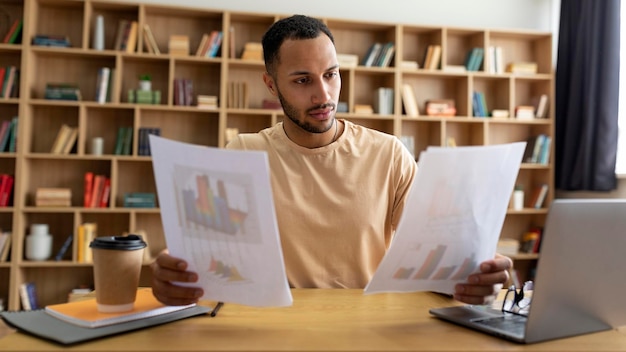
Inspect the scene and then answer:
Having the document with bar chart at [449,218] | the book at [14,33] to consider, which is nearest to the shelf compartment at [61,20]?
the book at [14,33]

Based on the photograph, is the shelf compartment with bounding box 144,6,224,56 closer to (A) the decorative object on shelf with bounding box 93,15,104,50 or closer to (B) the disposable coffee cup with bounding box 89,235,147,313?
(A) the decorative object on shelf with bounding box 93,15,104,50

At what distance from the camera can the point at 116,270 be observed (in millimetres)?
1013

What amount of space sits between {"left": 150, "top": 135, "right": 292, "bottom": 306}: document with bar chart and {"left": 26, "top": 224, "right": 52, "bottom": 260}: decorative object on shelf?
3.42 meters

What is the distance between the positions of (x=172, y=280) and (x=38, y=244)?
3.41 metres

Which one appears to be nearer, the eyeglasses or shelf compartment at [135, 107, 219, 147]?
the eyeglasses

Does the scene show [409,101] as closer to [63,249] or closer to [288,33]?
[63,249]

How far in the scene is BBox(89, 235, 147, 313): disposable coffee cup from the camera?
3.26ft

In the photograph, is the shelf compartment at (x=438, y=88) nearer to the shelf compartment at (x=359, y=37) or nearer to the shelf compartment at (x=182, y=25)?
the shelf compartment at (x=359, y=37)

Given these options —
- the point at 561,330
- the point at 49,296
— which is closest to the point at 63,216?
the point at 49,296

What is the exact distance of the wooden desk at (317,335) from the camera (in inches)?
35.1

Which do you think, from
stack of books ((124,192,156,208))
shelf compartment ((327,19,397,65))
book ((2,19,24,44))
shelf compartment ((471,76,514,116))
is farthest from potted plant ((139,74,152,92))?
shelf compartment ((471,76,514,116))

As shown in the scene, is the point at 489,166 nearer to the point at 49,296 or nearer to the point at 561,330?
the point at 561,330

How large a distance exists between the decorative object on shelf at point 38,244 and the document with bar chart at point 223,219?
342 cm

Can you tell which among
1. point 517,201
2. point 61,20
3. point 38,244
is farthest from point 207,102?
point 517,201
